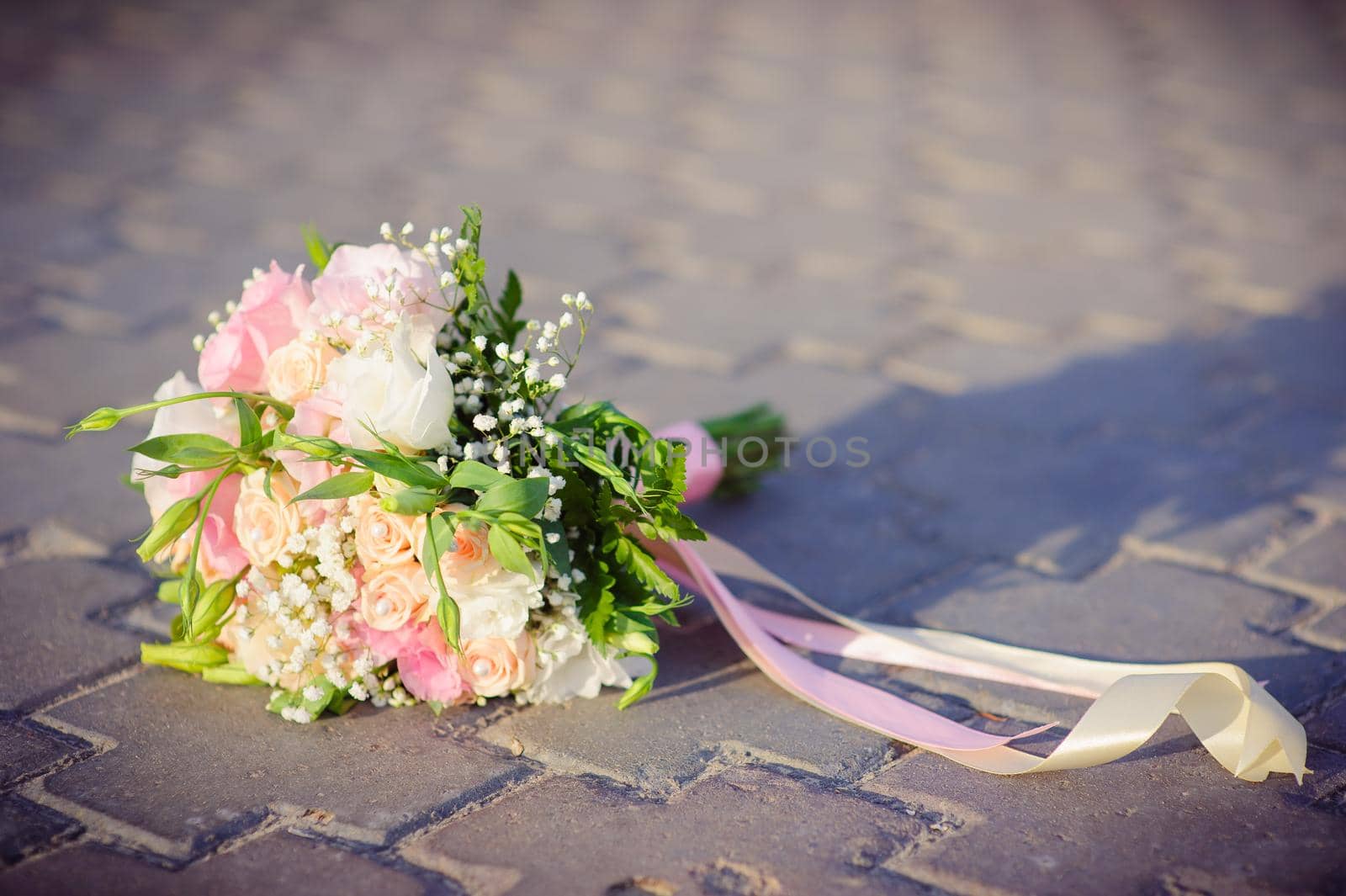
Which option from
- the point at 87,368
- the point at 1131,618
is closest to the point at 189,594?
the point at 1131,618

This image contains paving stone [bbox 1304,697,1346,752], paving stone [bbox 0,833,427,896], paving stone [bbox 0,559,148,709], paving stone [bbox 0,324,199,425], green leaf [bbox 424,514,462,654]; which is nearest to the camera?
paving stone [bbox 0,833,427,896]

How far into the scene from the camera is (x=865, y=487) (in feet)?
8.52

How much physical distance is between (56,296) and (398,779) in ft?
7.63

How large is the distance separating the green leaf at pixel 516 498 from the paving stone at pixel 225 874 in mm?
425

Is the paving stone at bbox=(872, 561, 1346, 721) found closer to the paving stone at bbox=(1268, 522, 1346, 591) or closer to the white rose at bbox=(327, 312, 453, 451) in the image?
the paving stone at bbox=(1268, 522, 1346, 591)

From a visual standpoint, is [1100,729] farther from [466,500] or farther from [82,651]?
[82,651]

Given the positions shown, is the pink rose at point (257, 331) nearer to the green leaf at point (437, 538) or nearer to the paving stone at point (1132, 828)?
the green leaf at point (437, 538)

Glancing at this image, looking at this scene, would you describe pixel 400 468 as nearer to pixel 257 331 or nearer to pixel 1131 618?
pixel 257 331

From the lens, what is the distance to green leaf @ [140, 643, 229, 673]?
5.77 ft

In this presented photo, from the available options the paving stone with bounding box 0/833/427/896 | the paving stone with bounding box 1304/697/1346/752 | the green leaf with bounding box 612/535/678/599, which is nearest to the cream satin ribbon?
the paving stone with bounding box 1304/697/1346/752

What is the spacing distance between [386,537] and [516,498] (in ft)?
0.62

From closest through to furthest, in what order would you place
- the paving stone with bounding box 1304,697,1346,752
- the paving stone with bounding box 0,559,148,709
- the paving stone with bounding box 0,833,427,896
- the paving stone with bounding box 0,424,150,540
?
the paving stone with bounding box 0,833,427,896
the paving stone with bounding box 1304,697,1346,752
the paving stone with bounding box 0,559,148,709
the paving stone with bounding box 0,424,150,540

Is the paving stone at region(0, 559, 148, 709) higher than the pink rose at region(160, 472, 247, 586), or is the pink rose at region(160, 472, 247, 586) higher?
the pink rose at region(160, 472, 247, 586)

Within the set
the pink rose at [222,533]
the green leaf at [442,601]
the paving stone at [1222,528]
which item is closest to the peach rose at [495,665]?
the green leaf at [442,601]
